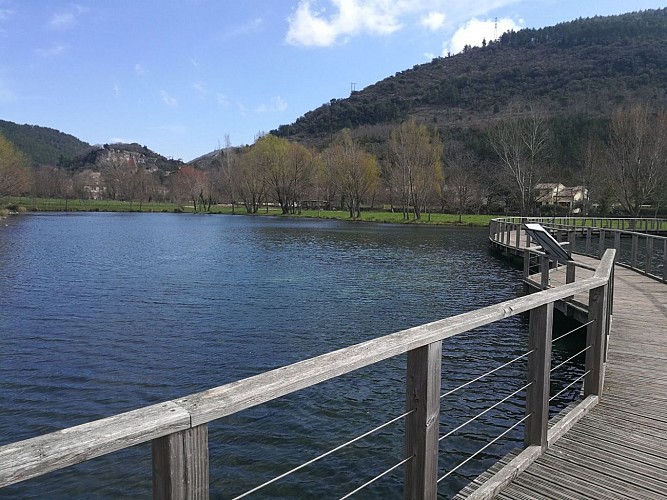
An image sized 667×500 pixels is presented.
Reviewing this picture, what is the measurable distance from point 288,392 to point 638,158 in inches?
2476

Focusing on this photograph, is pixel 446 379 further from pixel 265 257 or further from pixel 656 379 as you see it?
pixel 265 257

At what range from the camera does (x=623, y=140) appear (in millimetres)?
58281

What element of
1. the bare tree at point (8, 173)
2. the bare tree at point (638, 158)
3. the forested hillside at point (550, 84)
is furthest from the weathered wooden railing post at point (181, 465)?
the forested hillside at point (550, 84)

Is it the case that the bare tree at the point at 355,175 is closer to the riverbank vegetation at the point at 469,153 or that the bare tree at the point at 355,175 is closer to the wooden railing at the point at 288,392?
the riverbank vegetation at the point at 469,153

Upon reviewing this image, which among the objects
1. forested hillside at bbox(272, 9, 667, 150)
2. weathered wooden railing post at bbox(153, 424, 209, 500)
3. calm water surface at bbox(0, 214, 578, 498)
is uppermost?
forested hillside at bbox(272, 9, 667, 150)

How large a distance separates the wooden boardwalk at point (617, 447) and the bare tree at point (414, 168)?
57.2 meters

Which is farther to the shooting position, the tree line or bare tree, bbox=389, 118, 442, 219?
bare tree, bbox=389, 118, 442, 219

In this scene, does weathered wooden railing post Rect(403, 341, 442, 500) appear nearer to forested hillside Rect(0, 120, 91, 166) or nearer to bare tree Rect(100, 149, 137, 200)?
bare tree Rect(100, 149, 137, 200)

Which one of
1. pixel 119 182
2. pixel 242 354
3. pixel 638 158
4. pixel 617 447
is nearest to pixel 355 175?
pixel 638 158

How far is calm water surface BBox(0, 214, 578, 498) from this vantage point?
5945 mm

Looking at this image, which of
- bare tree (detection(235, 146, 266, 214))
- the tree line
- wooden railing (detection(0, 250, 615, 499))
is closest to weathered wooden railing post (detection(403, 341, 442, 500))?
wooden railing (detection(0, 250, 615, 499))

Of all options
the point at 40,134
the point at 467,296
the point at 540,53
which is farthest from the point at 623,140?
the point at 40,134

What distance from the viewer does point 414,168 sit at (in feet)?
209

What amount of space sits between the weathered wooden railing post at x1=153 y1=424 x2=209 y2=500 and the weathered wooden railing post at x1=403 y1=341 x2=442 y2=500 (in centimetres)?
141
